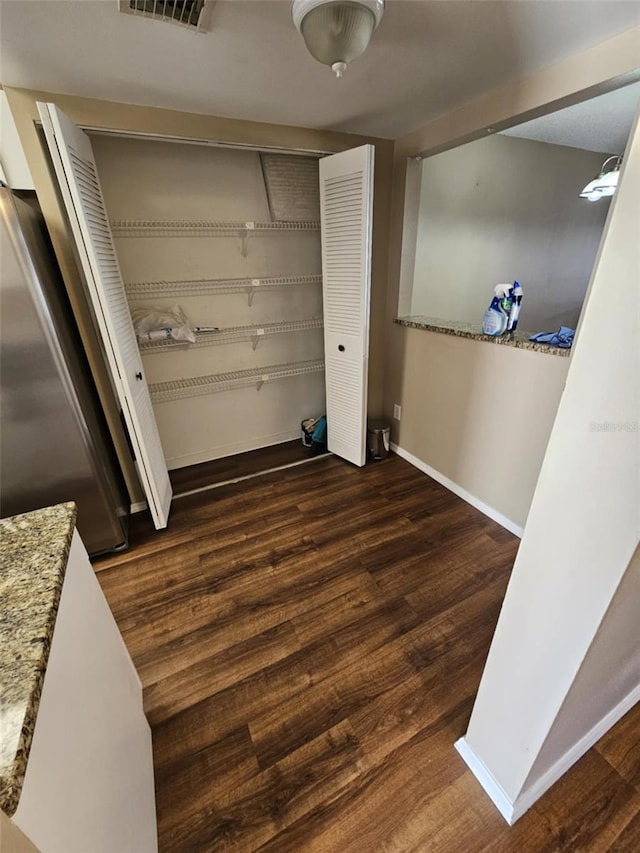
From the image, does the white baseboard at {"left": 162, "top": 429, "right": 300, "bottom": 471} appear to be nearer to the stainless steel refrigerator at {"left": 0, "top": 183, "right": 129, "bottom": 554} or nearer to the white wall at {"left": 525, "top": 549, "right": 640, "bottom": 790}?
the stainless steel refrigerator at {"left": 0, "top": 183, "right": 129, "bottom": 554}

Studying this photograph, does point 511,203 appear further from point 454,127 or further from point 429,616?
point 429,616

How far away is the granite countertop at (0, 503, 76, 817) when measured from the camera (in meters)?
0.45

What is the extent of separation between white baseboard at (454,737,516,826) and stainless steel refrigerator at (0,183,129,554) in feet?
6.09

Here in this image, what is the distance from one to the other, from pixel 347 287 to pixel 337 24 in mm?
1339

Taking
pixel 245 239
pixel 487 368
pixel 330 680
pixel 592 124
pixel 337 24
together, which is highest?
pixel 592 124

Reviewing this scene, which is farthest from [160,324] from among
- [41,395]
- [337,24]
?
[337,24]

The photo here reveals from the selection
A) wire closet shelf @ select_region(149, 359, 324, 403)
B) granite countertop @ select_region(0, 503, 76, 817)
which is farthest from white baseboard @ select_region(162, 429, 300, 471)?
granite countertop @ select_region(0, 503, 76, 817)

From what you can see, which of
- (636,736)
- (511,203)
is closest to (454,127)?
(511,203)

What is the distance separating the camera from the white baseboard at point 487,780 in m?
1.04

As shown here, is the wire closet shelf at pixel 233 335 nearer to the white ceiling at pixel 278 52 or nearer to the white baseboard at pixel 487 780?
the white ceiling at pixel 278 52

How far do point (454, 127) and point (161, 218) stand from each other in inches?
70.9

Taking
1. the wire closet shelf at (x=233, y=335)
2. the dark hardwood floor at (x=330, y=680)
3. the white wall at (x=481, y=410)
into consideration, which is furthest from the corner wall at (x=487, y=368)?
the wire closet shelf at (x=233, y=335)

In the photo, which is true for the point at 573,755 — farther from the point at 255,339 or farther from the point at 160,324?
the point at 160,324

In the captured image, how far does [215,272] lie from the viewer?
2535 mm
